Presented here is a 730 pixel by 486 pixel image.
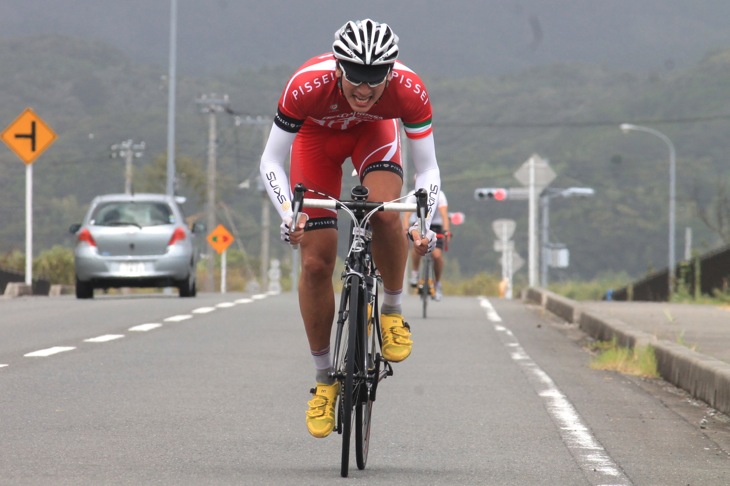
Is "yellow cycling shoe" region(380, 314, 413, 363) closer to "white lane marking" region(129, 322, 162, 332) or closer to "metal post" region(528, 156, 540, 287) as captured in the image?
"white lane marking" region(129, 322, 162, 332)

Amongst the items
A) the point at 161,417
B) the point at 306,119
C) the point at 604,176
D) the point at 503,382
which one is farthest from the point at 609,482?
the point at 604,176

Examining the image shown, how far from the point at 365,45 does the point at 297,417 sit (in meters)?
3.04

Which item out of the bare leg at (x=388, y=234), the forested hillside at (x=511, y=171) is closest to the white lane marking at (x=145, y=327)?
the bare leg at (x=388, y=234)

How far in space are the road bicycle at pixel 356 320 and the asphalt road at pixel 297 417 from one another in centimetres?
25

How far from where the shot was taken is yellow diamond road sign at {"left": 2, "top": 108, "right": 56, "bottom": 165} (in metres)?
30.1

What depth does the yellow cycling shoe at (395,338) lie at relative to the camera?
7621 mm

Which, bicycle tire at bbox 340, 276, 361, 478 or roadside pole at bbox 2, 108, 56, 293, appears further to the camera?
roadside pole at bbox 2, 108, 56, 293

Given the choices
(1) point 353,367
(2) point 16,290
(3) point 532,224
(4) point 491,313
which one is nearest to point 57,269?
(3) point 532,224

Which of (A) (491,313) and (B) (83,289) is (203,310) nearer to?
(A) (491,313)

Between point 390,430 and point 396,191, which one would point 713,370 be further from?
point 396,191

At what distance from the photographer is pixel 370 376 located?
282 inches

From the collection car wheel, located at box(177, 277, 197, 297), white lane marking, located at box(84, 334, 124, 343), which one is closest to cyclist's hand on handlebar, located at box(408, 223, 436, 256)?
white lane marking, located at box(84, 334, 124, 343)

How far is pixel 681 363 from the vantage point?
11750mm

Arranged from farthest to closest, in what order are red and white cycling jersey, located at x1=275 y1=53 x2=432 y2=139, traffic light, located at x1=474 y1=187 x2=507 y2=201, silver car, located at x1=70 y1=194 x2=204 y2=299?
traffic light, located at x1=474 y1=187 x2=507 y2=201 → silver car, located at x1=70 y1=194 x2=204 y2=299 → red and white cycling jersey, located at x1=275 y1=53 x2=432 y2=139
